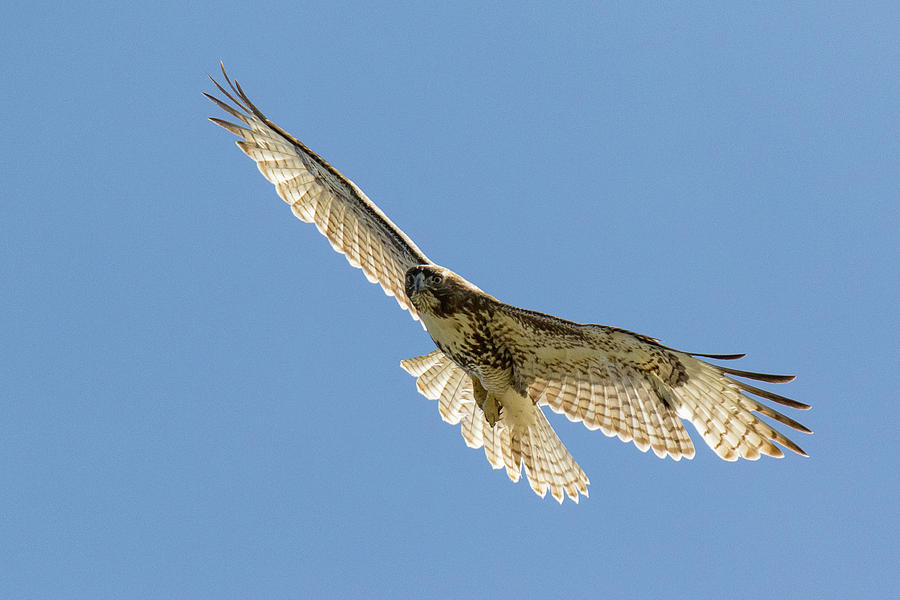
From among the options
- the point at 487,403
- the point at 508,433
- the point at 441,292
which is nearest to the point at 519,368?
the point at 487,403

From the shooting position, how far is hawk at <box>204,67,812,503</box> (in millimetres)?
7258

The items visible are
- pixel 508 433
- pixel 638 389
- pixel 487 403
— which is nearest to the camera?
pixel 638 389

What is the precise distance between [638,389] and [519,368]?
0.95 meters

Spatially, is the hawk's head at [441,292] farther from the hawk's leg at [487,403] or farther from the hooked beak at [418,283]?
the hawk's leg at [487,403]

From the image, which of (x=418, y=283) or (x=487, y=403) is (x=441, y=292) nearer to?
(x=418, y=283)

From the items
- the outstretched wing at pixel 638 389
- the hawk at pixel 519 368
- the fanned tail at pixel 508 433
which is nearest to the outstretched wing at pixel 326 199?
the hawk at pixel 519 368

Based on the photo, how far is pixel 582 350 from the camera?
24.9 feet

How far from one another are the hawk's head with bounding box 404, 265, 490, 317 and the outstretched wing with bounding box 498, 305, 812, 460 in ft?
0.91

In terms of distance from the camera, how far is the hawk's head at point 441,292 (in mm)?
7207

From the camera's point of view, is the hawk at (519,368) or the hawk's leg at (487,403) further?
the hawk's leg at (487,403)

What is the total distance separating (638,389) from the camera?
25.0ft

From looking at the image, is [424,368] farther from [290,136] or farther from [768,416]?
[768,416]

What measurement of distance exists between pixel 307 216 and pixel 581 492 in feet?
11.1

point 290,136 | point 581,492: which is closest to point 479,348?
point 581,492
